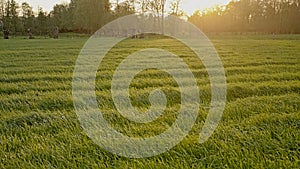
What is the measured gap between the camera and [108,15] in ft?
170

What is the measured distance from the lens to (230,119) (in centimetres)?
306

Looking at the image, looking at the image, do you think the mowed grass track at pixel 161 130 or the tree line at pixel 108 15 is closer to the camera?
the mowed grass track at pixel 161 130

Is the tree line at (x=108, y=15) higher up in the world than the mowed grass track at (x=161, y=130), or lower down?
higher up

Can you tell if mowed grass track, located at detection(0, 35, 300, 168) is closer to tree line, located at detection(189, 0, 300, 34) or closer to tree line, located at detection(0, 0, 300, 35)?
tree line, located at detection(0, 0, 300, 35)

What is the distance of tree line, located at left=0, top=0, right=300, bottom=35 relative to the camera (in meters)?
48.4

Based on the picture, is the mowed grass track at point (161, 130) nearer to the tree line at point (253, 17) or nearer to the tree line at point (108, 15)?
the tree line at point (108, 15)

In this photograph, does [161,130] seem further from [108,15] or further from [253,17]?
[253,17]

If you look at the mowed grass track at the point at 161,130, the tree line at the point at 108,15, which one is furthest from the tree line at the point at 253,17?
the mowed grass track at the point at 161,130

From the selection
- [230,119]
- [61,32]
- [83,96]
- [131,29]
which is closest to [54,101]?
[83,96]

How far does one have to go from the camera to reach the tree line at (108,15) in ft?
159

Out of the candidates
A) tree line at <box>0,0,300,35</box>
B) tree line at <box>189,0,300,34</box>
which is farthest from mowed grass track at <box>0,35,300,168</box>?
tree line at <box>189,0,300,34</box>

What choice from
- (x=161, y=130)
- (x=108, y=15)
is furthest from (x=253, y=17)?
(x=161, y=130)

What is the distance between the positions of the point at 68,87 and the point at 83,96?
814 millimetres

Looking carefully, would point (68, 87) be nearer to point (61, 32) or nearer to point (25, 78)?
point (25, 78)
